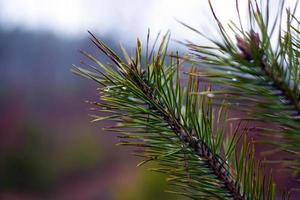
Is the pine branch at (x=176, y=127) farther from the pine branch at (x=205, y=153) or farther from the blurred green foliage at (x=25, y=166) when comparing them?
the blurred green foliage at (x=25, y=166)

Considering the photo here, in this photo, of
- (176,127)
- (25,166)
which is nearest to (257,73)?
(176,127)

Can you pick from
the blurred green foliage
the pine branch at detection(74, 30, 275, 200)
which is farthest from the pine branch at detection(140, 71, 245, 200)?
the blurred green foliage

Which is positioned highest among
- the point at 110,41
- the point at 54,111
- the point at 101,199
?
the point at 110,41

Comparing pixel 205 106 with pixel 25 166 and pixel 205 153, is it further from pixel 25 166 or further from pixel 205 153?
pixel 25 166

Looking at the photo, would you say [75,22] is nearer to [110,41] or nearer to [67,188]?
[110,41]

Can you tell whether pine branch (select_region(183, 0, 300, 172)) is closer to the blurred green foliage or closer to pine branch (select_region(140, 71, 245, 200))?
pine branch (select_region(140, 71, 245, 200))

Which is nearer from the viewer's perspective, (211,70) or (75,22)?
(211,70)

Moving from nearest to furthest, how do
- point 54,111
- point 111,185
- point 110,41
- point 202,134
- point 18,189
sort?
1. point 202,134
2. point 18,189
3. point 111,185
4. point 54,111
5. point 110,41

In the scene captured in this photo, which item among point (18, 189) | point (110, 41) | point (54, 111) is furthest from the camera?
point (110, 41)

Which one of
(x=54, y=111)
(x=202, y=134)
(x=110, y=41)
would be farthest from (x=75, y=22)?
(x=202, y=134)

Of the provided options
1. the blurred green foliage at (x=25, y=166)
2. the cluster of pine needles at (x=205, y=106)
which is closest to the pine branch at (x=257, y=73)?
→ the cluster of pine needles at (x=205, y=106)
